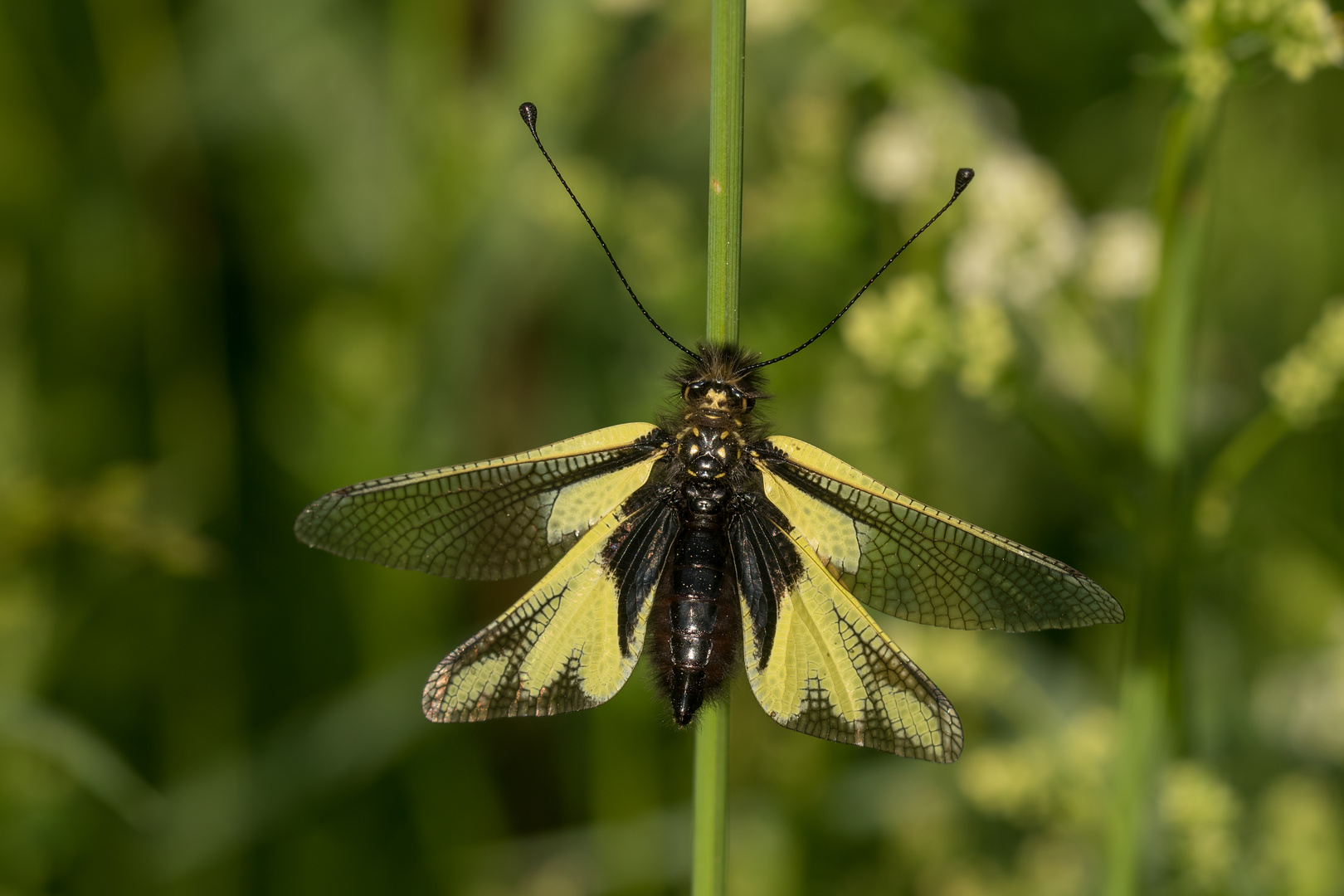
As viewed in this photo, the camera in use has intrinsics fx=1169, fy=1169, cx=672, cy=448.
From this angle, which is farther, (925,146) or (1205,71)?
(925,146)

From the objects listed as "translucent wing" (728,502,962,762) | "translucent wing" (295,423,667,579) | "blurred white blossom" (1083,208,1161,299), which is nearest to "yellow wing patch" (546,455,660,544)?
"translucent wing" (295,423,667,579)

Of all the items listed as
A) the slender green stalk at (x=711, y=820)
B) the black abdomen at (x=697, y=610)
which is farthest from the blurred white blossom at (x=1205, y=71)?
the slender green stalk at (x=711, y=820)

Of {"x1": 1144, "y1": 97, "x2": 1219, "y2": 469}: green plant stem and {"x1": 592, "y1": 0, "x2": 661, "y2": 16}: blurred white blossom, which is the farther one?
{"x1": 592, "y1": 0, "x2": 661, "y2": 16}: blurred white blossom

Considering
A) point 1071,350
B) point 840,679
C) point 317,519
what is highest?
point 1071,350

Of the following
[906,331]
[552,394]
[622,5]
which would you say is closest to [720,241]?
[906,331]

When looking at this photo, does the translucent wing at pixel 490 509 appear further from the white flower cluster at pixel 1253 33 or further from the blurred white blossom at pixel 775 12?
the blurred white blossom at pixel 775 12

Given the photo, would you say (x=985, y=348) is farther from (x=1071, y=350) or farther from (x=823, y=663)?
(x=1071, y=350)

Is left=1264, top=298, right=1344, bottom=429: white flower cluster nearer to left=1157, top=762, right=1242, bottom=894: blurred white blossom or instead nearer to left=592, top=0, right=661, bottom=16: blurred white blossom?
left=1157, top=762, right=1242, bottom=894: blurred white blossom
